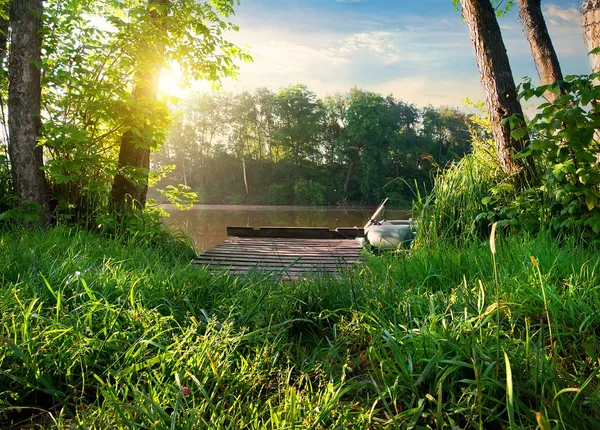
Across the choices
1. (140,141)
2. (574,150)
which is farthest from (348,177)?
(574,150)

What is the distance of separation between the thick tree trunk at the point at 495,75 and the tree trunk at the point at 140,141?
3.54m

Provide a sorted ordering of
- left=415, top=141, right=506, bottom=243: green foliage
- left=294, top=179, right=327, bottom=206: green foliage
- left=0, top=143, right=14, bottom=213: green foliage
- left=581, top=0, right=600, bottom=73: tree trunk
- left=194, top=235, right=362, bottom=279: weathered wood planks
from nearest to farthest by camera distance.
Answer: left=415, top=141, right=506, bottom=243: green foliage → left=581, top=0, right=600, bottom=73: tree trunk → left=0, top=143, right=14, bottom=213: green foliage → left=194, top=235, right=362, bottom=279: weathered wood planks → left=294, top=179, right=327, bottom=206: green foliage

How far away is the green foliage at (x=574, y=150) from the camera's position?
111 inches

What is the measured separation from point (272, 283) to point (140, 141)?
3.40 meters

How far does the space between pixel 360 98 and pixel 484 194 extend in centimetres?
4430

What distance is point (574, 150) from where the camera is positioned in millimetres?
2854

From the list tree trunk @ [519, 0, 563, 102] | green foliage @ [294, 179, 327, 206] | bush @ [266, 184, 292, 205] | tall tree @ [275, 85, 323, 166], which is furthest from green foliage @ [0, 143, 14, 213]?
tall tree @ [275, 85, 323, 166]

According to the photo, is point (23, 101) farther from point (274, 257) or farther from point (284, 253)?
point (284, 253)

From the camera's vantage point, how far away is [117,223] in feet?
15.1

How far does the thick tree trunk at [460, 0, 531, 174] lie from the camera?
4039mm

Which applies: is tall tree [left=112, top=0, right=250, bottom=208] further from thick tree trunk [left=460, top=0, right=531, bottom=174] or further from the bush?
the bush

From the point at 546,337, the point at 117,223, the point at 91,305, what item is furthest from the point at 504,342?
A: the point at 117,223

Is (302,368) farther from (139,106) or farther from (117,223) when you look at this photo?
(139,106)

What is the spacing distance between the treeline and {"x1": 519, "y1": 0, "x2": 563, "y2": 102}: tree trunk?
123ft
